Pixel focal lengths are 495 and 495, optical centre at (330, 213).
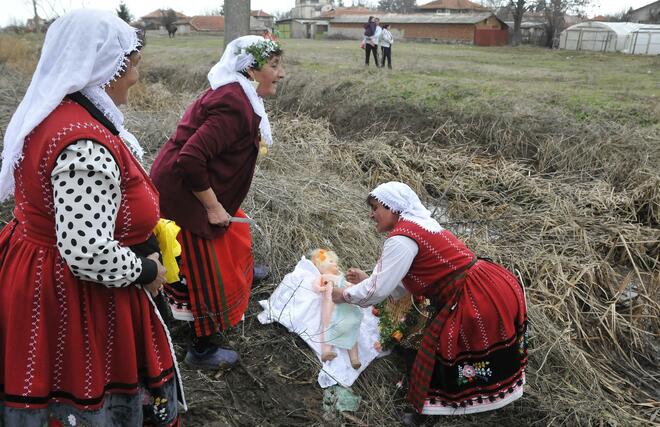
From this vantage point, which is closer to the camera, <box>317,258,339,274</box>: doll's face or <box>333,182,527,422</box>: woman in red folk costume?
<box>333,182,527,422</box>: woman in red folk costume

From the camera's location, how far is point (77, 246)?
1.33 m

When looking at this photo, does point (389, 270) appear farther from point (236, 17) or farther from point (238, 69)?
point (236, 17)

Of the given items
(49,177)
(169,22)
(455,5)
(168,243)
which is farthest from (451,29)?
(49,177)

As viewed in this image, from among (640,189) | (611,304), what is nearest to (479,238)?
(611,304)

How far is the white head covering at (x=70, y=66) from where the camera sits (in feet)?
4.49

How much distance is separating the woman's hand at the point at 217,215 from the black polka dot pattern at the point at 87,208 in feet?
3.06

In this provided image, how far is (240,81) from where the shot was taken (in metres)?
2.38

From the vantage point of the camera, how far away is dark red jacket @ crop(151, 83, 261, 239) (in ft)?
7.33

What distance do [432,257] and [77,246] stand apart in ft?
5.04

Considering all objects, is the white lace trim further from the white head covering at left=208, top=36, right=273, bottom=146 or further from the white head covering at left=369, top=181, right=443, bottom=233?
the white head covering at left=369, top=181, right=443, bottom=233

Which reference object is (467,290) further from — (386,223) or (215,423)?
(215,423)

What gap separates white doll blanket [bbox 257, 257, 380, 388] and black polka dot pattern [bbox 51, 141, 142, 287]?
162 centimetres

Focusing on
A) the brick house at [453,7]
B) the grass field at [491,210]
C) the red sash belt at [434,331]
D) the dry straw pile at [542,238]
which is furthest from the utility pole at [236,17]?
the brick house at [453,7]

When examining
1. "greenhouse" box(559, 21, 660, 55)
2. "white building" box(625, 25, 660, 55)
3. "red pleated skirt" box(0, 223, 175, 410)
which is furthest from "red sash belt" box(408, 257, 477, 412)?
"greenhouse" box(559, 21, 660, 55)
